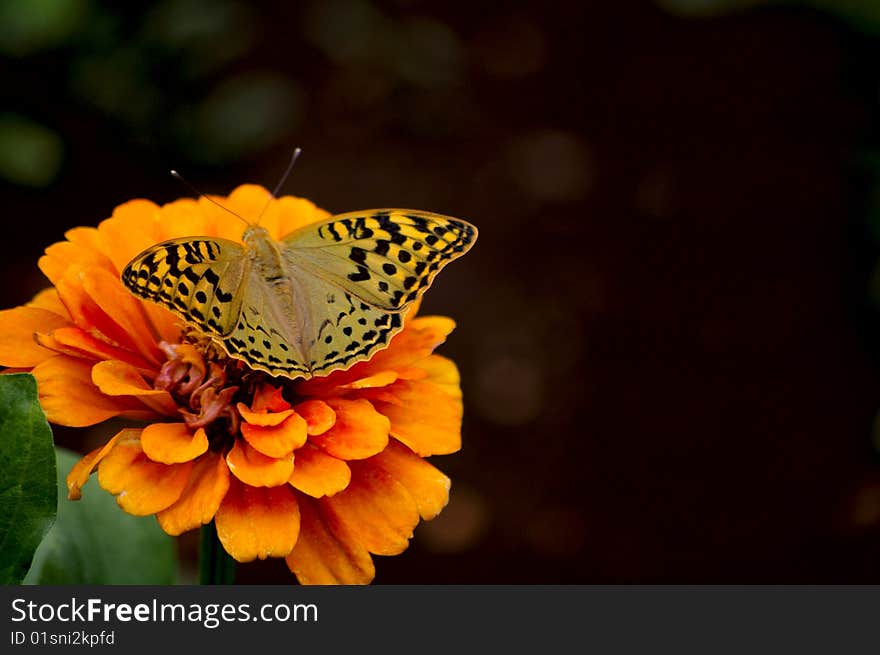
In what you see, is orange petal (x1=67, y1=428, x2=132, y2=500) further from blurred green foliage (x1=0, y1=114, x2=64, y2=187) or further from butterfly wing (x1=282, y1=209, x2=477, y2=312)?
blurred green foliage (x1=0, y1=114, x2=64, y2=187)

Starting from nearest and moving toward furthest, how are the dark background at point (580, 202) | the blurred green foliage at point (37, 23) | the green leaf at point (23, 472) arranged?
the green leaf at point (23, 472) < the blurred green foliage at point (37, 23) < the dark background at point (580, 202)

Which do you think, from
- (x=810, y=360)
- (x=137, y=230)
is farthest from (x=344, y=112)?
(x=137, y=230)

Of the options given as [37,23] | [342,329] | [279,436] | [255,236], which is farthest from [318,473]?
[37,23]

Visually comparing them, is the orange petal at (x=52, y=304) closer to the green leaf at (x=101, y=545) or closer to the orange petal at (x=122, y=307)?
the orange petal at (x=122, y=307)

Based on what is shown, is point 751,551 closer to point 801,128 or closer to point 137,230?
point 801,128

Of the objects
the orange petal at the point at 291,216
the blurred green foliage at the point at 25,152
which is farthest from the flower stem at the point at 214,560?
the blurred green foliage at the point at 25,152

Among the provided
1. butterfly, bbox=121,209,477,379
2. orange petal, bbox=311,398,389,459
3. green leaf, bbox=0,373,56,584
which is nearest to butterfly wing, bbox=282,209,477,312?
butterfly, bbox=121,209,477,379
